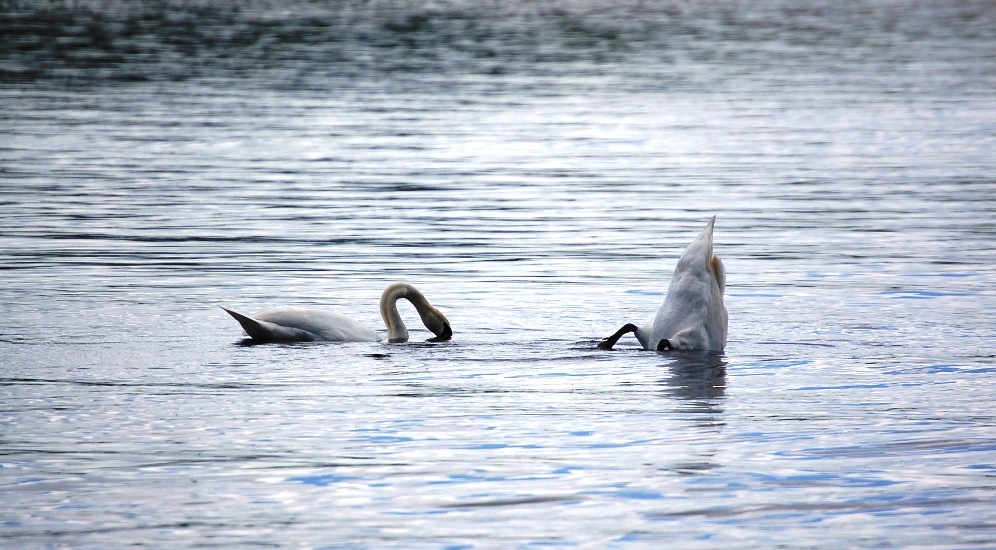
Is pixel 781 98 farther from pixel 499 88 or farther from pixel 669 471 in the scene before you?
pixel 669 471

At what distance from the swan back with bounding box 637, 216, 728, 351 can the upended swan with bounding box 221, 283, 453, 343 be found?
1780 mm

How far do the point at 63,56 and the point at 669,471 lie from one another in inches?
1673

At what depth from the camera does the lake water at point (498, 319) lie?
346 inches

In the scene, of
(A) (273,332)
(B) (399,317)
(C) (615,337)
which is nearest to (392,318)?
(B) (399,317)

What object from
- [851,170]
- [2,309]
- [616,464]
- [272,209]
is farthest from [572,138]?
[616,464]

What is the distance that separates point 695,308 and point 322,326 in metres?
2.84

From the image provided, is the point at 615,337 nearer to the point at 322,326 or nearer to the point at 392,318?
the point at 392,318

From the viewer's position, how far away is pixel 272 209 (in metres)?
21.8

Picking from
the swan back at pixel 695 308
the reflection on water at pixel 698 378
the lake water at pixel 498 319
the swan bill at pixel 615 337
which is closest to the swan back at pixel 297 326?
the lake water at pixel 498 319

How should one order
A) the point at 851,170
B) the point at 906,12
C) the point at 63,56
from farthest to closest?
1. the point at 906,12
2. the point at 63,56
3. the point at 851,170

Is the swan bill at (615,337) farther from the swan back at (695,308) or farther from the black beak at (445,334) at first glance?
the black beak at (445,334)

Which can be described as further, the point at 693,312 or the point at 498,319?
the point at 498,319

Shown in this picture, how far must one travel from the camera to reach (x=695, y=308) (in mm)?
12852

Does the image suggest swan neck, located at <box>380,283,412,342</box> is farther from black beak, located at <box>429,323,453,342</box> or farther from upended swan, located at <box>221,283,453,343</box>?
black beak, located at <box>429,323,453,342</box>
